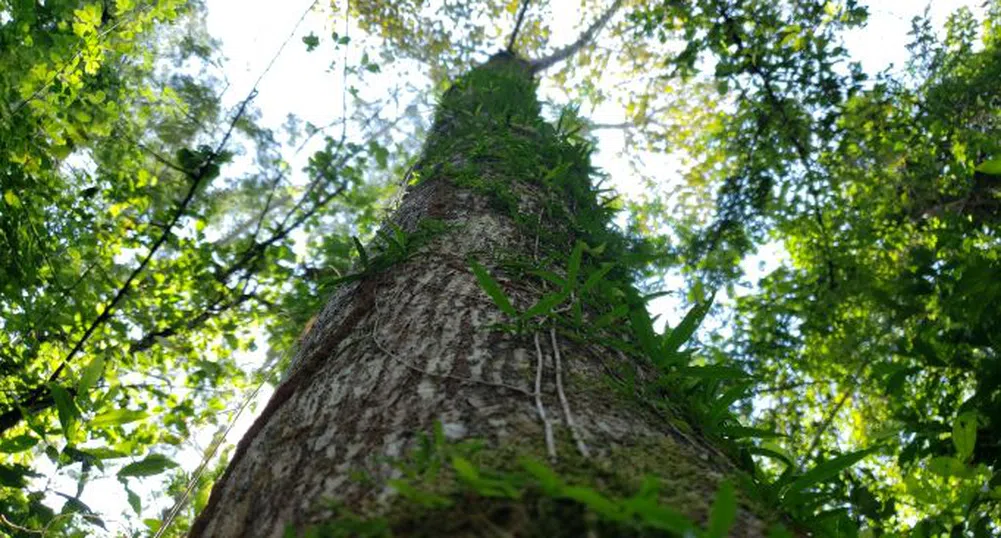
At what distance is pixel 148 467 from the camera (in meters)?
1.52

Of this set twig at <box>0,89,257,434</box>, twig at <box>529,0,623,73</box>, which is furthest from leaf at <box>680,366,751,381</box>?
twig at <box>529,0,623,73</box>

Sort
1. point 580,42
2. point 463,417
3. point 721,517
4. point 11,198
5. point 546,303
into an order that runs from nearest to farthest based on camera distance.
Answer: point 721,517 < point 463,417 < point 546,303 < point 11,198 < point 580,42

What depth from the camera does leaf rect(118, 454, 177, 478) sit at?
4.94 feet

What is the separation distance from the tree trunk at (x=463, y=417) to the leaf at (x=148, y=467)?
275mm

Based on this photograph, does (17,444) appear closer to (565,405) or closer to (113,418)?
(113,418)

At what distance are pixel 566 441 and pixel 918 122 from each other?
488cm

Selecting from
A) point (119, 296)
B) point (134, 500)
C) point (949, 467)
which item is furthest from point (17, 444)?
point (949, 467)

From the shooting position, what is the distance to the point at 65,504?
164 cm

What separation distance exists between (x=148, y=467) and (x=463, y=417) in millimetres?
887

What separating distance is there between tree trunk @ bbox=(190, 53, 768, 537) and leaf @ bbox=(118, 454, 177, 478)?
0.27m

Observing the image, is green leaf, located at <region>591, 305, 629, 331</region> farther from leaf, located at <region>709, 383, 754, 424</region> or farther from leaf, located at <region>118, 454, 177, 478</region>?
leaf, located at <region>118, 454, 177, 478</region>

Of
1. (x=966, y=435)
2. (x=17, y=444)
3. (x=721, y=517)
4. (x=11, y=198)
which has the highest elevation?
(x=11, y=198)

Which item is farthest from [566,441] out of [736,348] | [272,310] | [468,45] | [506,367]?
[468,45]

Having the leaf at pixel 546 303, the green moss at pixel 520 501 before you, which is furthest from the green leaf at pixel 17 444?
the leaf at pixel 546 303
